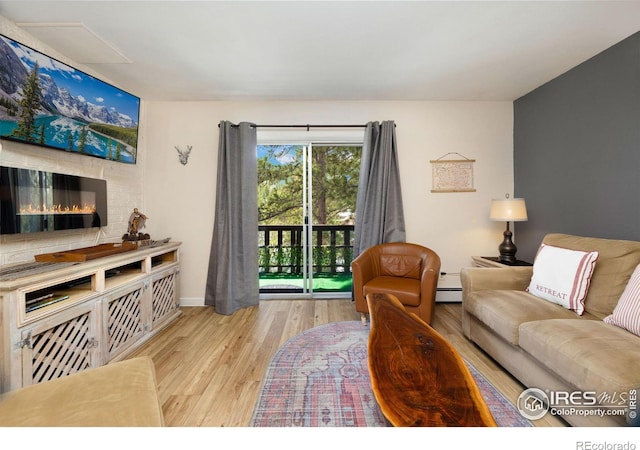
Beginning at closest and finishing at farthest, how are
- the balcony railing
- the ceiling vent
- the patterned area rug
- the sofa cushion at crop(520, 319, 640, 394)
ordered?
the sofa cushion at crop(520, 319, 640, 394) → the patterned area rug → the ceiling vent → the balcony railing

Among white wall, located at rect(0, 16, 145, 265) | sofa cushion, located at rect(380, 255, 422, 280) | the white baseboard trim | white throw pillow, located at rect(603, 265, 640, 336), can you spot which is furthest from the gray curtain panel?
white wall, located at rect(0, 16, 145, 265)

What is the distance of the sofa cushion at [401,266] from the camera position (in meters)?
2.87

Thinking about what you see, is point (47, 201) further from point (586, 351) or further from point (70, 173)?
point (586, 351)

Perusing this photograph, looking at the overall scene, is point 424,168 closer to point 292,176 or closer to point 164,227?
point 292,176

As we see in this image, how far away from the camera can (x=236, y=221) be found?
10.4ft

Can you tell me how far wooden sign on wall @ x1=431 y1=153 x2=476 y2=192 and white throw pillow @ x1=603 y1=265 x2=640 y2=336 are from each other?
6.08 ft

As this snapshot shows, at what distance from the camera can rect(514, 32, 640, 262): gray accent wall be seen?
2084 millimetres

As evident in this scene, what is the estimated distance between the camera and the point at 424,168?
334 cm

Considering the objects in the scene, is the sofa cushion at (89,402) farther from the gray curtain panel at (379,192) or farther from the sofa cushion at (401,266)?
the gray curtain panel at (379,192)

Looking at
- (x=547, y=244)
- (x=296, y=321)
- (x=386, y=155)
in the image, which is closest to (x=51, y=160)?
(x=296, y=321)

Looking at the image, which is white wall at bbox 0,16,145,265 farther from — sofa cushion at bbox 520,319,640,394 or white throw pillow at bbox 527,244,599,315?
white throw pillow at bbox 527,244,599,315
